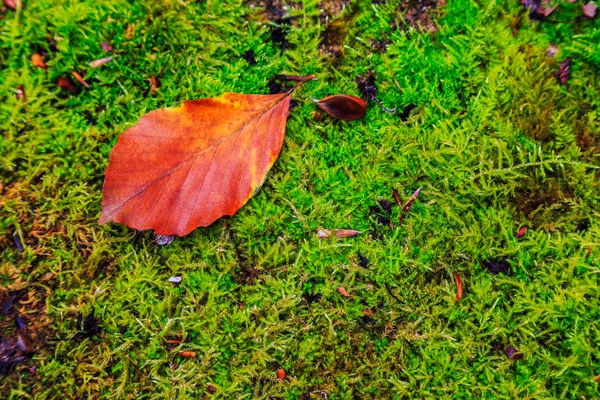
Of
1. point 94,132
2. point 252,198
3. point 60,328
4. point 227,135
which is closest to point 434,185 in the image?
point 252,198

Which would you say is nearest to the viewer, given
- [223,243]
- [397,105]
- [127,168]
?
[127,168]

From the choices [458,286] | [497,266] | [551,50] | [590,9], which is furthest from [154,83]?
[590,9]

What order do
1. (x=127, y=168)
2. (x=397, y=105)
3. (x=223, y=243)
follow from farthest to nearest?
(x=397, y=105) → (x=223, y=243) → (x=127, y=168)

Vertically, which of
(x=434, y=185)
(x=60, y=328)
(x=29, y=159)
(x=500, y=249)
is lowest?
(x=60, y=328)

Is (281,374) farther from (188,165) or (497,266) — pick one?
(497,266)

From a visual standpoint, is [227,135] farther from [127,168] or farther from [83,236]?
[83,236]

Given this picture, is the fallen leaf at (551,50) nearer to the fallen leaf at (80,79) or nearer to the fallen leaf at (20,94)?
the fallen leaf at (80,79)
